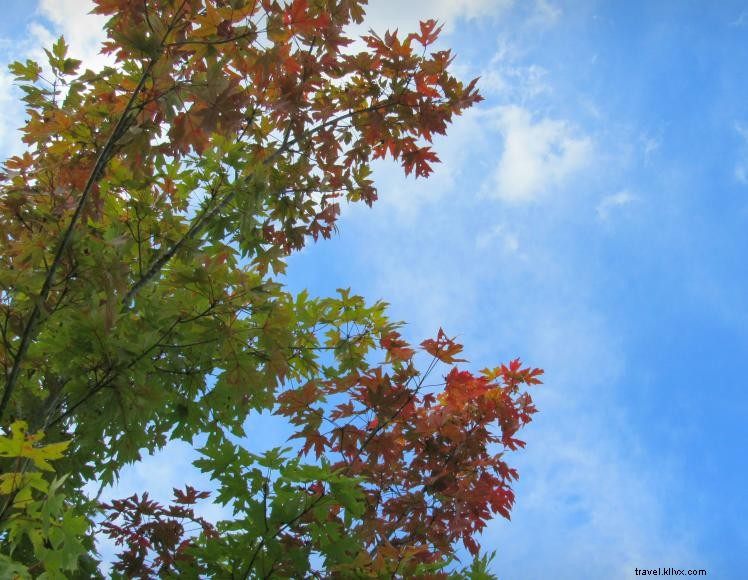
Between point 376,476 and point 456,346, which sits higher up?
point 456,346

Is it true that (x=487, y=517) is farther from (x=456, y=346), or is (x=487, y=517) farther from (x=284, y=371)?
(x=284, y=371)

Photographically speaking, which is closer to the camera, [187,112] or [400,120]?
[187,112]

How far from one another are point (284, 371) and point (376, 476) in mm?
1176

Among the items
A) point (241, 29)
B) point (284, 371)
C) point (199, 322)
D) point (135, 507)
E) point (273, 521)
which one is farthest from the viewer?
point (135, 507)

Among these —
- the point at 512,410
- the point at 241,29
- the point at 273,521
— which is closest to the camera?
the point at 273,521

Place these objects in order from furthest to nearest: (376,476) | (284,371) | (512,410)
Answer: (512,410), (376,476), (284,371)

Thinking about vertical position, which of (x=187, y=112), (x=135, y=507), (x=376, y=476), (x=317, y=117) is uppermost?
(x=317, y=117)

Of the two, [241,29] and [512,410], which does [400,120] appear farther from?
[512,410]

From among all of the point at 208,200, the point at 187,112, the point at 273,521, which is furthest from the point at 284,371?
the point at 187,112

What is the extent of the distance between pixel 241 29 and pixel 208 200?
104 centimetres

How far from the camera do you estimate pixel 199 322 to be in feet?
9.69

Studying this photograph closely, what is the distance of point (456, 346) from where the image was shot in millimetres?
3846

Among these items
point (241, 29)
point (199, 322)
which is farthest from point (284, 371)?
point (241, 29)

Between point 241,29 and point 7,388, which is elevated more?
point 241,29
